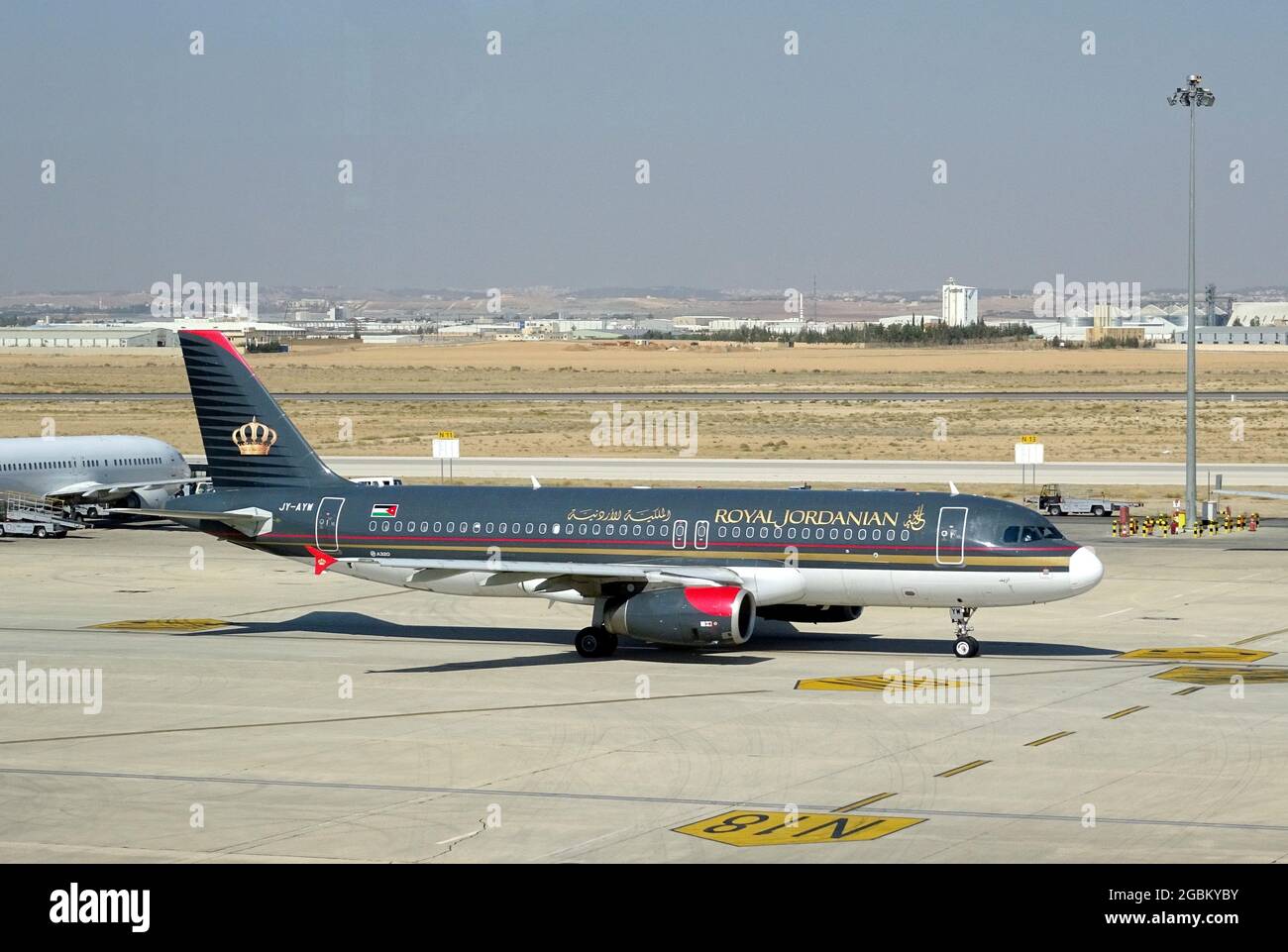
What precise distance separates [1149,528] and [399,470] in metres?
43.5

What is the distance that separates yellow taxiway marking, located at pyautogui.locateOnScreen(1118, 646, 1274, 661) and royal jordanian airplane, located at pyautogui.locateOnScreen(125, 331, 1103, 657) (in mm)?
2704

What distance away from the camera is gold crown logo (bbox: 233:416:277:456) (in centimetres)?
4869

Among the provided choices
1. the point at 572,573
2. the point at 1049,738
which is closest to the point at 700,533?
the point at 572,573

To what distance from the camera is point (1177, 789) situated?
28156 millimetres

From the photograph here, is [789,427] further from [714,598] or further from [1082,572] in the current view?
[714,598]

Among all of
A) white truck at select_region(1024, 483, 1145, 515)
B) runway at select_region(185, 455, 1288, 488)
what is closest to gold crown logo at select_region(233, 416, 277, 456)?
runway at select_region(185, 455, 1288, 488)

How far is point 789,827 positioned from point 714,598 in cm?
1508

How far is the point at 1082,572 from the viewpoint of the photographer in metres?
41.0

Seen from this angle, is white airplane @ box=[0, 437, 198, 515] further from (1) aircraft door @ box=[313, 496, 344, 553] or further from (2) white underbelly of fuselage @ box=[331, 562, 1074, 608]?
(2) white underbelly of fuselage @ box=[331, 562, 1074, 608]

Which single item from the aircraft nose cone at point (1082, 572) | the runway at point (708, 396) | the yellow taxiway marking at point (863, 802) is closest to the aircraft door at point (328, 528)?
the aircraft nose cone at point (1082, 572)

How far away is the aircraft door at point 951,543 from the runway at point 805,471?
4383cm

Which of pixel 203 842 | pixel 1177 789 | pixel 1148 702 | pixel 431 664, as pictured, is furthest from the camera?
pixel 431 664
